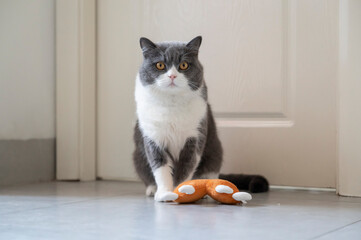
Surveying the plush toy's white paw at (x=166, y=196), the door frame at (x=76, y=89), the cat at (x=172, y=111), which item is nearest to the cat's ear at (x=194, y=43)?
the cat at (x=172, y=111)

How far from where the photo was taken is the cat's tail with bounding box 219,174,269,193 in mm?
1977

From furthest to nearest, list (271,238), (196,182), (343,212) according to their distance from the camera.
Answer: (196,182)
(343,212)
(271,238)

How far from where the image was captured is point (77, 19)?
8.07 feet

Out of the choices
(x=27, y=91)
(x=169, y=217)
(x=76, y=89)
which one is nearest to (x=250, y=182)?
(x=169, y=217)

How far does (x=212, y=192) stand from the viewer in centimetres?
165

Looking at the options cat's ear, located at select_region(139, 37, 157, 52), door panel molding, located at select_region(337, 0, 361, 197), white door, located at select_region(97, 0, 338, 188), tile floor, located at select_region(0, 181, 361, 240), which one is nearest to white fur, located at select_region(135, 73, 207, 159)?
cat's ear, located at select_region(139, 37, 157, 52)

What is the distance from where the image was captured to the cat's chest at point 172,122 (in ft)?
6.03

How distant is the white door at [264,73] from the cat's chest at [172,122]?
40 centimetres

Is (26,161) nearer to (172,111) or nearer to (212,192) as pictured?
(172,111)

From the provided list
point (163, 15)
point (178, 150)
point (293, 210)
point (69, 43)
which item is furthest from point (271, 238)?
point (69, 43)

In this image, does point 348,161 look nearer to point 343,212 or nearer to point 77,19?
point 343,212

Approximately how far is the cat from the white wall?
68 centimetres

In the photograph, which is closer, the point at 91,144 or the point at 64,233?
the point at 64,233

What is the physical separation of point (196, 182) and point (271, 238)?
1.79 feet
